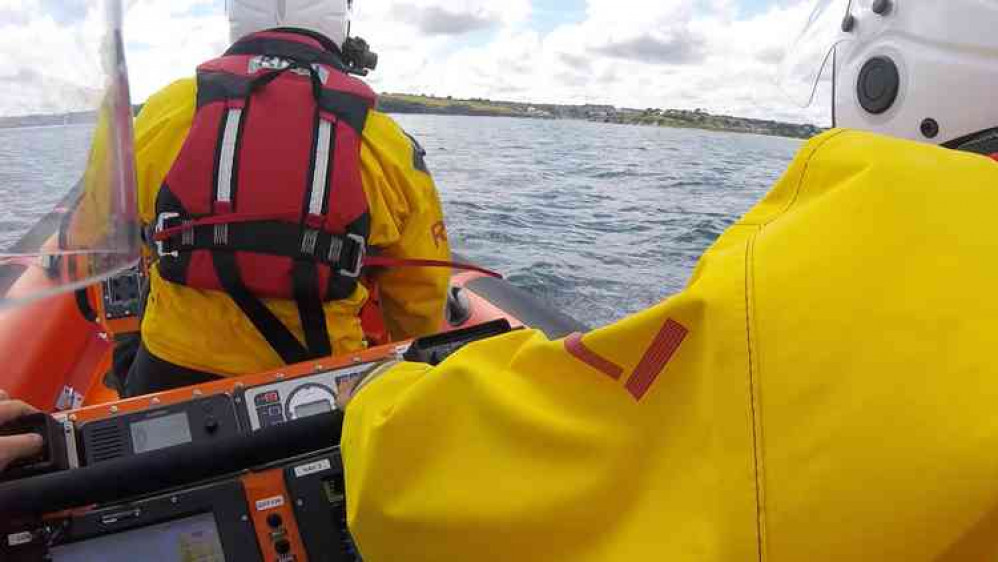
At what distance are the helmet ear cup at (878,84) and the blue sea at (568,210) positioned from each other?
480 mm

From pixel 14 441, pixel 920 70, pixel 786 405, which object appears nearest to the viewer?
pixel 786 405

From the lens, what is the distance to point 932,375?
1.93 feet

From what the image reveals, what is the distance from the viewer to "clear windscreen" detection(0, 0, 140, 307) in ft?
2.04

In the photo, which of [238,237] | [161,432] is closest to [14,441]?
[161,432]

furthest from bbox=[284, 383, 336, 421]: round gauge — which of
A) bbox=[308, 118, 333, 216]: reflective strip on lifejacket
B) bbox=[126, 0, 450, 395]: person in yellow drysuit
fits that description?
bbox=[308, 118, 333, 216]: reflective strip on lifejacket

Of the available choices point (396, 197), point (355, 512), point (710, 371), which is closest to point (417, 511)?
point (355, 512)

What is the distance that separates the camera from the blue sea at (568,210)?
0.67m

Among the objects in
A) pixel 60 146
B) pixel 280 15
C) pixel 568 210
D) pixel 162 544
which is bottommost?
pixel 568 210

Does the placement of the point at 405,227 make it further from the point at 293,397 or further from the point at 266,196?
the point at 293,397

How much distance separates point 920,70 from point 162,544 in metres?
1.66

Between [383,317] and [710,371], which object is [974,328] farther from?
[383,317]

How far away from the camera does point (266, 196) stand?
5.89ft

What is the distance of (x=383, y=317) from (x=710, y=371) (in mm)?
1790

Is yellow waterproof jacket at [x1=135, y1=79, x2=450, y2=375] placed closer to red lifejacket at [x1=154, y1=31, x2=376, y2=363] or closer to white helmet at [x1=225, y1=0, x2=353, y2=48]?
red lifejacket at [x1=154, y1=31, x2=376, y2=363]
